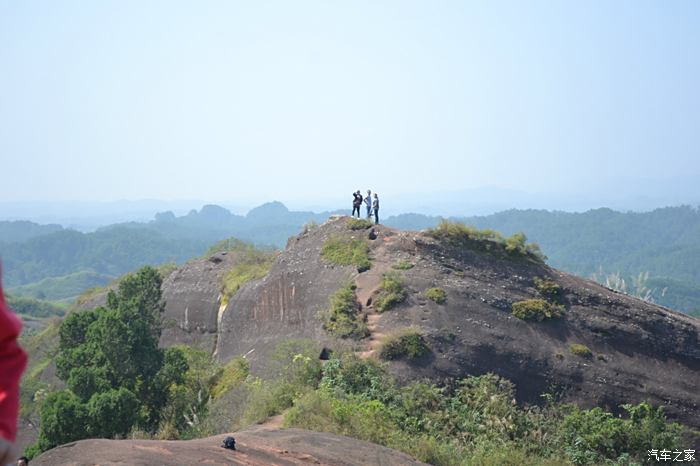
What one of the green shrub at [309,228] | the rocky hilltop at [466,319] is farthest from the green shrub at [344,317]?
the green shrub at [309,228]

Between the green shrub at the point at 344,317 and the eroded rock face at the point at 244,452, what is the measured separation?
877 centimetres

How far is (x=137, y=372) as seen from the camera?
72.5 ft

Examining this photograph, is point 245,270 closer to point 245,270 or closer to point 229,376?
point 245,270

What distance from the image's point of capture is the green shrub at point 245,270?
33.4m

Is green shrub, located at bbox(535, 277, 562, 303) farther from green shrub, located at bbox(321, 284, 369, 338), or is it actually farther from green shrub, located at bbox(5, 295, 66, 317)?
green shrub, located at bbox(5, 295, 66, 317)

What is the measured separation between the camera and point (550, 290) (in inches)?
1072

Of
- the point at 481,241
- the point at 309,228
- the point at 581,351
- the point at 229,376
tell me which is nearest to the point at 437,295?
the point at 481,241

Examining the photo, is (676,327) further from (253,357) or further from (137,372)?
(137,372)

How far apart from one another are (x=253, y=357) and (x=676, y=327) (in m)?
16.5

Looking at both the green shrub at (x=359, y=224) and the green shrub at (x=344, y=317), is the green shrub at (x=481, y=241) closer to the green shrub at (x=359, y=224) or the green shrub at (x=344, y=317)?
the green shrub at (x=359, y=224)

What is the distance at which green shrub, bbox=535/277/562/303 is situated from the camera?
27.1 meters

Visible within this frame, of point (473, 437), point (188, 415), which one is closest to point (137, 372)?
point (188, 415)

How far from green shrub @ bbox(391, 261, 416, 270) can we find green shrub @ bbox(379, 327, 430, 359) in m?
4.68

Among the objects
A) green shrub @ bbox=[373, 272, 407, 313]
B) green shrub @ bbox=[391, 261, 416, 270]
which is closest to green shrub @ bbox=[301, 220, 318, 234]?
green shrub @ bbox=[391, 261, 416, 270]
